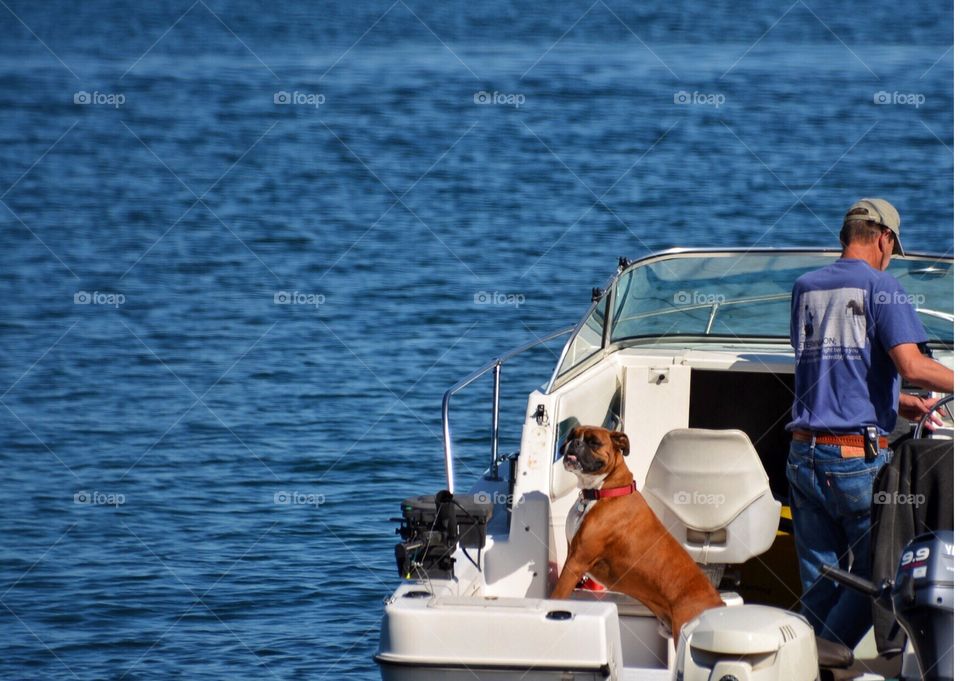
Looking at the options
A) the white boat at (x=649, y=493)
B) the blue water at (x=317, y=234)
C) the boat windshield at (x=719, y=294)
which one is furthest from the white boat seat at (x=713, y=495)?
the blue water at (x=317, y=234)

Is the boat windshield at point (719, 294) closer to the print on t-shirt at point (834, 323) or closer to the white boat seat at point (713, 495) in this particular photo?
the white boat seat at point (713, 495)

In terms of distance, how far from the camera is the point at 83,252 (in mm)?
20328

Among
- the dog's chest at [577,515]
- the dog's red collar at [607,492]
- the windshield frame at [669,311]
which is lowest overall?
the dog's chest at [577,515]

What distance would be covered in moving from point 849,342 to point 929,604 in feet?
4.52

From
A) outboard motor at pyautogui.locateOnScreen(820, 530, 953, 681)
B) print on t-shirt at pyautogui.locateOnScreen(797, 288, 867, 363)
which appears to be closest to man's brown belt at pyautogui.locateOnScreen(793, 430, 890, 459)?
print on t-shirt at pyautogui.locateOnScreen(797, 288, 867, 363)

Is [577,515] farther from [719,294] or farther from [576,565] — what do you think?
[719,294]

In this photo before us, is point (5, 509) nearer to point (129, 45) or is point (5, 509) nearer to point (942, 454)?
point (942, 454)

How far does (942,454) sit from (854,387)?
0.52 metres

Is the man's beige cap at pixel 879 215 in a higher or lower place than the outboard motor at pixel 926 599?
higher

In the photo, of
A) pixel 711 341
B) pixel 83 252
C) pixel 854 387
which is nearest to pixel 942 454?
pixel 854 387

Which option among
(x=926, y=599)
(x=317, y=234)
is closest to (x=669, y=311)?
(x=926, y=599)

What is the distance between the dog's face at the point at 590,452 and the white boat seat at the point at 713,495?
0.32m

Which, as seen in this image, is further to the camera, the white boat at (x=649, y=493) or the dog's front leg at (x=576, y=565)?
the dog's front leg at (x=576, y=565)

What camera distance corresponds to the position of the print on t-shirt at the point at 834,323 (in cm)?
505
